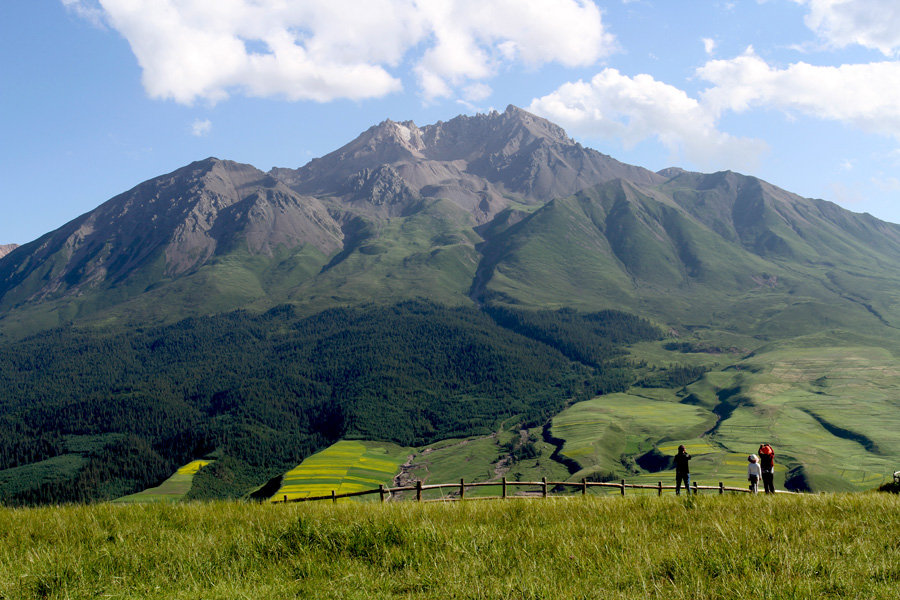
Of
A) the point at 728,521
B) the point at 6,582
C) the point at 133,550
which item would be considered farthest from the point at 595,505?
the point at 6,582

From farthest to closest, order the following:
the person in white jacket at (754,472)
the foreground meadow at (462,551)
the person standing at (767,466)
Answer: the person standing at (767,466) < the person in white jacket at (754,472) < the foreground meadow at (462,551)

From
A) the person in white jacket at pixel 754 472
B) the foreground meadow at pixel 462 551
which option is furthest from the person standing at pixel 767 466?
the foreground meadow at pixel 462 551

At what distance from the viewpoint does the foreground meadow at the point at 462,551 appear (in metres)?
12.9

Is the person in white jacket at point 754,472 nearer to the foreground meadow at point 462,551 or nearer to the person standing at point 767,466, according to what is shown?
the person standing at point 767,466

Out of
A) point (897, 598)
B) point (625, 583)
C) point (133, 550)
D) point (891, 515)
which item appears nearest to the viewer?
point (897, 598)

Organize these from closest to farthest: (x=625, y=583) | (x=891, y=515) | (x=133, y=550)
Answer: (x=625, y=583) → (x=133, y=550) → (x=891, y=515)

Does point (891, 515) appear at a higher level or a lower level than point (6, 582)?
lower

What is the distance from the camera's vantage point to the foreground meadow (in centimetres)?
1291

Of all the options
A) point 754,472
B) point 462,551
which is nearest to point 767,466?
point 754,472

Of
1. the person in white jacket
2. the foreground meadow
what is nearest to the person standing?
the person in white jacket

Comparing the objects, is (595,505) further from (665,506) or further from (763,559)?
(763,559)

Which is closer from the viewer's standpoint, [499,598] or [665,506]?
[499,598]

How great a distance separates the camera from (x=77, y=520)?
1891cm

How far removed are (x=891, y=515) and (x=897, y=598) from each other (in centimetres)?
832
